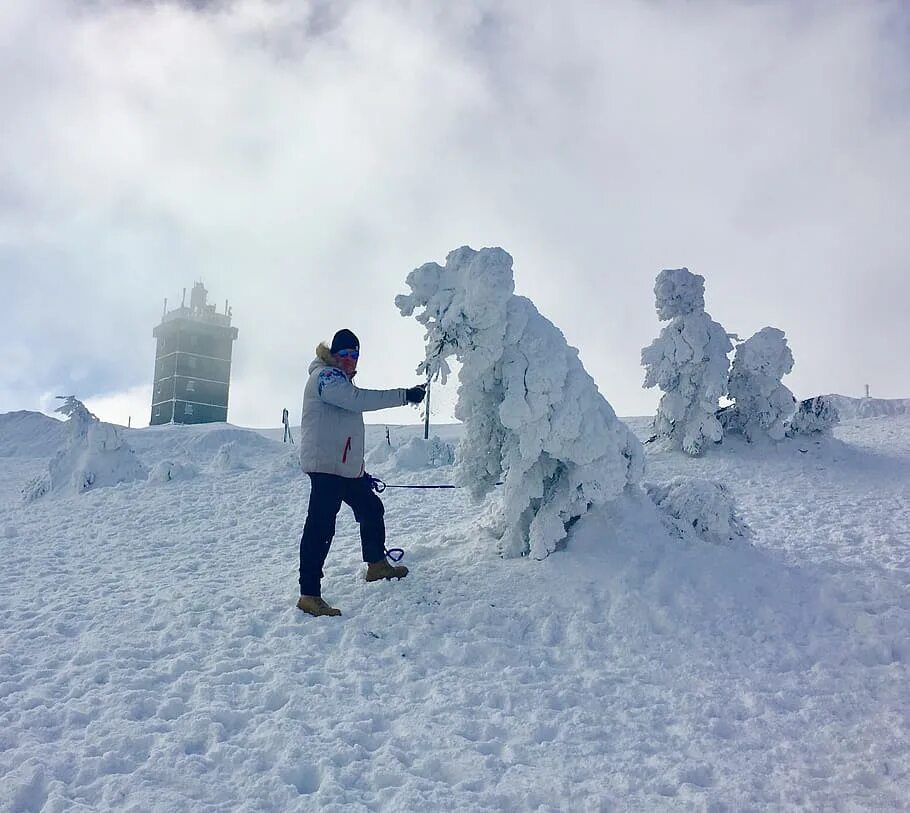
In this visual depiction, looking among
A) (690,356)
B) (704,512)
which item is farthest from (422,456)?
(704,512)

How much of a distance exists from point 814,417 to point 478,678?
13377 mm

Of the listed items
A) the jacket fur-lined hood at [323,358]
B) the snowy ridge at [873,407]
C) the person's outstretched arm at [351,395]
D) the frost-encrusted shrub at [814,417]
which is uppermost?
the snowy ridge at [873,407]

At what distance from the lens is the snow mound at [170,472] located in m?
14.6

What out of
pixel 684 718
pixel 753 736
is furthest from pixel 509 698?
pixel 753 736

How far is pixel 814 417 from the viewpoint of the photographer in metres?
15.5

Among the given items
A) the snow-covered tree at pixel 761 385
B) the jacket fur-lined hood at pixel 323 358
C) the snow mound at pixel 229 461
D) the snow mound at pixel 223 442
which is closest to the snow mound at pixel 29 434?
the snow mound at pixel 223 442

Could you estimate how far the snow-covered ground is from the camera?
11.7 ft

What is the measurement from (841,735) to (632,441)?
3609 millimetres

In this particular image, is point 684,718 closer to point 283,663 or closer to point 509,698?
point 509,698

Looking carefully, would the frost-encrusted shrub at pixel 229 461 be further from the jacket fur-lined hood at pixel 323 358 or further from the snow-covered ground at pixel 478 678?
the jacket fur-lined hood at pixel 323 358

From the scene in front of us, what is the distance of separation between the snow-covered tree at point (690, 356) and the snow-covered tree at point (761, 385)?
2.02 feet

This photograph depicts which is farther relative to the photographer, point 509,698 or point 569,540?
point 569,540

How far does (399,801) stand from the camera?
11.2ft

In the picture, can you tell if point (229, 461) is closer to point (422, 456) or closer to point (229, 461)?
point (229, 461)
